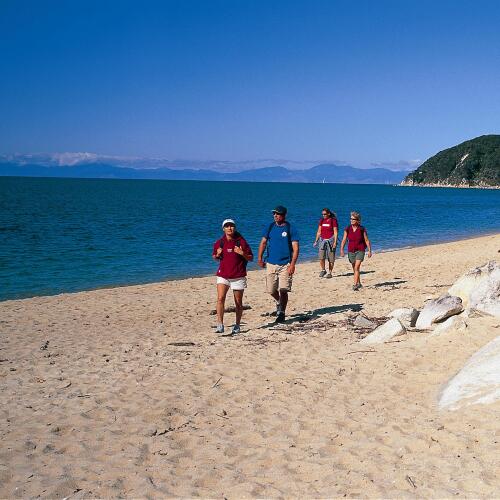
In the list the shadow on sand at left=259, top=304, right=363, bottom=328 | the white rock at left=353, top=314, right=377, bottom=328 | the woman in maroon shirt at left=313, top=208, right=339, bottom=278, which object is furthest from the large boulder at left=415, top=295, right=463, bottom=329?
the woman in maroon shirt at left=313, top=208, right=339, bottom=278

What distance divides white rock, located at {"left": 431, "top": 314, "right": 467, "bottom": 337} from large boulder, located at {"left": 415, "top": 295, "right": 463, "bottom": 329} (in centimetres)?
51

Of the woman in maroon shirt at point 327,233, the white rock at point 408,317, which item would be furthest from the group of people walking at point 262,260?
the woman in maroon shirt at point 327,233

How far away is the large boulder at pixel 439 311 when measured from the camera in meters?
8.14

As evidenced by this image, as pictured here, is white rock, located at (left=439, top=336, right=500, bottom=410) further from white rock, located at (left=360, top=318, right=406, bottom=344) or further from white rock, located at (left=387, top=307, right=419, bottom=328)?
white rock, located at (left=387, top=307, right=419, bottom=328)

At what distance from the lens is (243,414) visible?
18.3ft

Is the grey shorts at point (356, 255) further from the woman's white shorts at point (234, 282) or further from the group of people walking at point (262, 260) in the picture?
the woman's white shorts at point (234, 282)

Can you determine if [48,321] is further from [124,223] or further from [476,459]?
[124,223]

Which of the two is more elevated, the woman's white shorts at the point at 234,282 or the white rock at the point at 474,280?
the white rock at the point at 474,280

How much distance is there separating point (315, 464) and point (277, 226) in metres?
5.43

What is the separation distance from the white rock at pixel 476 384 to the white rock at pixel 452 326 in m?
1.59

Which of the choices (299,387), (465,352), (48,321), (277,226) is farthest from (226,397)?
(48,321)

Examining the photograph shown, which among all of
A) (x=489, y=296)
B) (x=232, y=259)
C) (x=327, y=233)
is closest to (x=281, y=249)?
(x=232, y=259)

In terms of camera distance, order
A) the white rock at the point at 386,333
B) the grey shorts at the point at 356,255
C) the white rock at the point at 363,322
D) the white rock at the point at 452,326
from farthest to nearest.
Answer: the grey shorts at the point at 356,255 → the white rock at the point at 363,322 → the white rock at the point at 386,333 → the white rock at the point at 452,326

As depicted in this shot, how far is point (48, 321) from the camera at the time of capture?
37.3 ft
